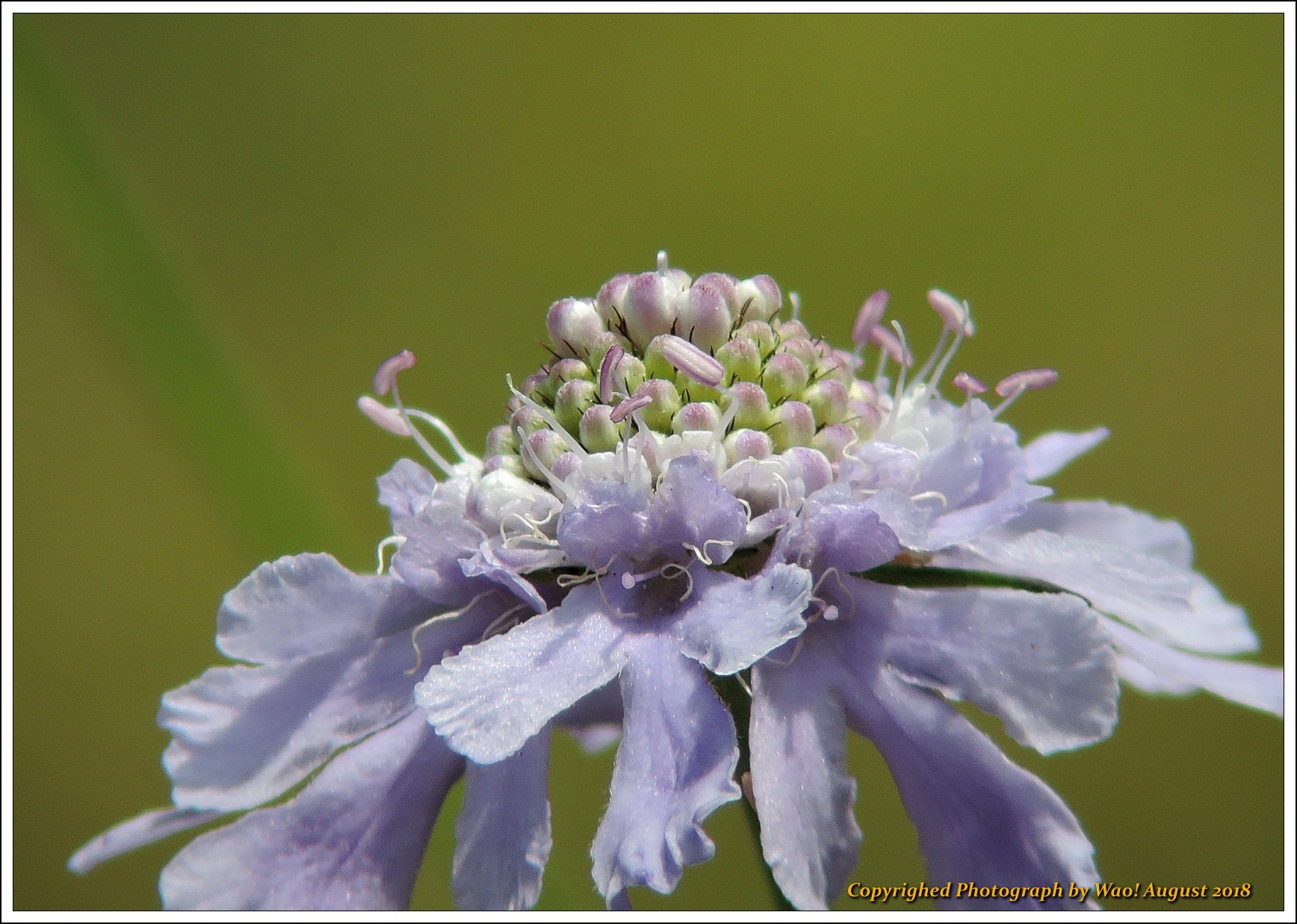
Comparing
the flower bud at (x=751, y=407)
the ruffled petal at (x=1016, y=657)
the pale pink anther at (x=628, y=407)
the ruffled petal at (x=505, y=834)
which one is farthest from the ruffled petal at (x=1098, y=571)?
the ruffled petal at (x=505, y=834)

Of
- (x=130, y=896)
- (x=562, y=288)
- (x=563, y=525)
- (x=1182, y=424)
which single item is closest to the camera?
(x=563, y=525)

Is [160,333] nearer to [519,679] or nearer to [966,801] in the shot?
[519,679]

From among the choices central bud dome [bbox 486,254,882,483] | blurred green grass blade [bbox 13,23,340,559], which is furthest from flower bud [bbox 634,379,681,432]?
blurred green grass blade [bbox 13,23,340,559]

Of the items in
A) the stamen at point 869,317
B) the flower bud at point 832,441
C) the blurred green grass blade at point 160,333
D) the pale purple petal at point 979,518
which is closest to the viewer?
the pale purple petal at point 979,518

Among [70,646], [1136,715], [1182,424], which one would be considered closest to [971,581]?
[1136,715]

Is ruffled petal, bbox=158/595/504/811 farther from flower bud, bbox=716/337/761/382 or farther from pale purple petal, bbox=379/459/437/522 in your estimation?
flower bud, bbox=716/337/761/382

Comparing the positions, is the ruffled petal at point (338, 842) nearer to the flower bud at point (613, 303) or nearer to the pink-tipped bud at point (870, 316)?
the flower bud at point (613, 303)

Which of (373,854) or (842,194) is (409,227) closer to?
(842,194)
